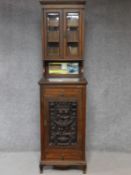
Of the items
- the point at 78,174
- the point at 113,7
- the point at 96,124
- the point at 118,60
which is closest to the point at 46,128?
the point at 78,174

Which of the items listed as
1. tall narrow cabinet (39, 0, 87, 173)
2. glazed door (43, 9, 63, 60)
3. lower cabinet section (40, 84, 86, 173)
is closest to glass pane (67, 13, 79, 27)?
tall narrow cabinet (39, 0, 87, 173)

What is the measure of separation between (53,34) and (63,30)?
13cm

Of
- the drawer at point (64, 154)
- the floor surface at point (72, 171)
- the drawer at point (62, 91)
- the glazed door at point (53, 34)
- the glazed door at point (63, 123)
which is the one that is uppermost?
the glazed door at point (53, 34)

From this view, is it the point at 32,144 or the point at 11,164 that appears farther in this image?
the point at 32,144

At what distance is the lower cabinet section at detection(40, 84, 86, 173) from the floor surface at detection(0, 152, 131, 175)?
7.4 inches

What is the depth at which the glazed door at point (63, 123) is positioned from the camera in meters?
3.00

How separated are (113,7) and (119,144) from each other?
1.90 meters

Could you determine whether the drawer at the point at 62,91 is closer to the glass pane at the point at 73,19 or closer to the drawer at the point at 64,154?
the drawer at the point at 64,154

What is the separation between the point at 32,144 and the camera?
3.72 m

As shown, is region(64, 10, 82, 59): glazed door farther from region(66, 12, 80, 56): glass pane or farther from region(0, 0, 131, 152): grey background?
region(0, 0, 131, 152): grey background

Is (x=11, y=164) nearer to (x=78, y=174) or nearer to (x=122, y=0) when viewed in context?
(x=78, y=174)

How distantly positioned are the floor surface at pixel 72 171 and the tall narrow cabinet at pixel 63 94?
0.12m

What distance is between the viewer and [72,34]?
123 inches

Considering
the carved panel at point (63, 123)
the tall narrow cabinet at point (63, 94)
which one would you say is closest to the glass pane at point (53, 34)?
the tall narrow cabinet at point (63, 94)
